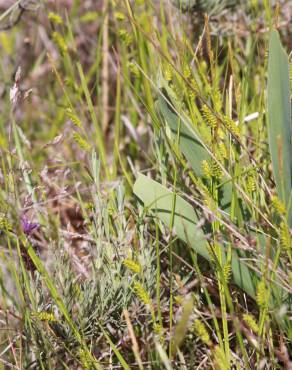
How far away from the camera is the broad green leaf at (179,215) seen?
1037mm

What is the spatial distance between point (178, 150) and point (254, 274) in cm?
28

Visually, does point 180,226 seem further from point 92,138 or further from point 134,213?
point 92,138

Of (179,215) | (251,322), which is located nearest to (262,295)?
(251,322)

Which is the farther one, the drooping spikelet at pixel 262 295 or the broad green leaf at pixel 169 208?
the broad green leaf at pixel 169 208

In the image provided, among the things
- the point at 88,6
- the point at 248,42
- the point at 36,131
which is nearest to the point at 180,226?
the point at 248,42

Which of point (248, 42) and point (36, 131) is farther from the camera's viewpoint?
point (36, 131)

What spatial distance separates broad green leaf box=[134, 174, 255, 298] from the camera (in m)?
1.04

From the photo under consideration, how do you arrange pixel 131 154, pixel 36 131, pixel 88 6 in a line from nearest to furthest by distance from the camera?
pixel 131 154 → pixel 36 131 → pixel 88 6

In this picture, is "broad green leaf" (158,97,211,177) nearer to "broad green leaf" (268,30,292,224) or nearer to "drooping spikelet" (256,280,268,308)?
"broad green leaf" (268,30,292,224)

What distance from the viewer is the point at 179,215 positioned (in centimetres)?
106

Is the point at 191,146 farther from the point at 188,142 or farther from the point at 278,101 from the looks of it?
the point at 278,101

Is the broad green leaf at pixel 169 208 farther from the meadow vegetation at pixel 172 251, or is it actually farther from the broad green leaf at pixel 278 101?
the broad green leaf at pixel 278 101

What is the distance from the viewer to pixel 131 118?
175 centimetres

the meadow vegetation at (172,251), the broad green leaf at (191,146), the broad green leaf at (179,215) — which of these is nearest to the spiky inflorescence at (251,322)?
the meadow vegetation at (172,251)
